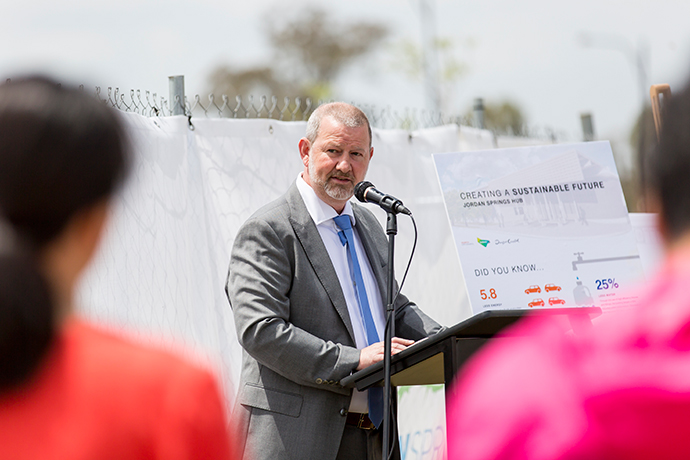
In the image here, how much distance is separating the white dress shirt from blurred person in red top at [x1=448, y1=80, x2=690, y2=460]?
6.46 feet

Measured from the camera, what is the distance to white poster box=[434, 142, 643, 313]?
300cm

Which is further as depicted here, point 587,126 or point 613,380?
point 587,126

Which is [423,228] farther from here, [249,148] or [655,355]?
[655,355]

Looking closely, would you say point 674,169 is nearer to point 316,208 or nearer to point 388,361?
point 388,361

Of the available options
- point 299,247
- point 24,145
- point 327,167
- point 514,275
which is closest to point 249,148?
point 327,167

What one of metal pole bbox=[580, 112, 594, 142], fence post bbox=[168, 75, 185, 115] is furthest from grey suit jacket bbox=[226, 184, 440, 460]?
metal pole bbox=[580, 112, 594, 142]

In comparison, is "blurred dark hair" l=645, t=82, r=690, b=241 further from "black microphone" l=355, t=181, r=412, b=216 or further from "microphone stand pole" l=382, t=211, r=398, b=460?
"black microphone" l=355, t=181, r=412, b=216

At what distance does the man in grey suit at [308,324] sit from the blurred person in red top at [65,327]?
1606mm

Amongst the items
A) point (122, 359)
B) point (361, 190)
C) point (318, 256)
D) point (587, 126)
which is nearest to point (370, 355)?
point (318, 256)

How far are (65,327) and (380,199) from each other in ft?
5.78

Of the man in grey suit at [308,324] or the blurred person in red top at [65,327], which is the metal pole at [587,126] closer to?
the man in grey suit at [308,324]

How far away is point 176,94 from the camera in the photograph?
3.53 metres

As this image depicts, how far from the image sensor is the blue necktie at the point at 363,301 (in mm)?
2686

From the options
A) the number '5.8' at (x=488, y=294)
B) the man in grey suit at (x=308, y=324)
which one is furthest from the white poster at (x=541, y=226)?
the man in grey suit at (x=308, y=324)
